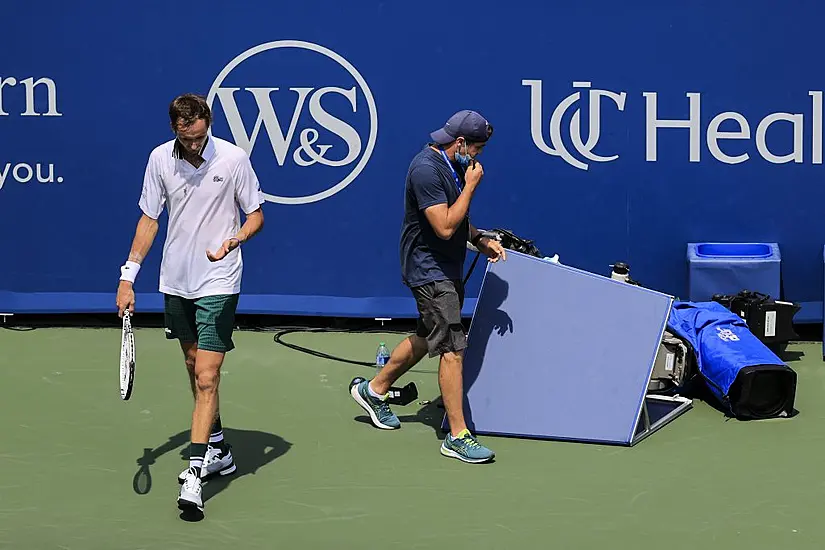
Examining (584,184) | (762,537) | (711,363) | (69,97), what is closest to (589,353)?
(711,363)

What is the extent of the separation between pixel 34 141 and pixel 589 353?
4691mm

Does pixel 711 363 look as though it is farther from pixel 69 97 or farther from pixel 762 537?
pixel 69 97

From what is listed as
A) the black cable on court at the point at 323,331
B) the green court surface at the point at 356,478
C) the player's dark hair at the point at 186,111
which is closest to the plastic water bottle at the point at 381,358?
the black cable on court at the point at 323,331

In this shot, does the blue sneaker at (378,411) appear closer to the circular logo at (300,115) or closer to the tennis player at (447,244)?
the tennis player at (447,244)

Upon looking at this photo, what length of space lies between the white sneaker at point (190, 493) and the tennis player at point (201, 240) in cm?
12

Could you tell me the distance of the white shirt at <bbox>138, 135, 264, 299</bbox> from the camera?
6.13 metres

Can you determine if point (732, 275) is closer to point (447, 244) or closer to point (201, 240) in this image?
point (447, 244)

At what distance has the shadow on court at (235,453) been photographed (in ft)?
20.7

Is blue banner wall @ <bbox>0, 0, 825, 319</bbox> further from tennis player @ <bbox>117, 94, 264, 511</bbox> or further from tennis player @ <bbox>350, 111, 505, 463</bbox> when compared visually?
tennis player @ <bbox>117, 94, 264, 511</bbox>

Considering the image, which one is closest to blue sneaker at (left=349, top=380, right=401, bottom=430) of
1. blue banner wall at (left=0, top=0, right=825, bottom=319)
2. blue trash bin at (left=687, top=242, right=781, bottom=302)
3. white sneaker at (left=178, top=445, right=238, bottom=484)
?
white sneaker at (left=178, top=445, right=238, bottom=484)

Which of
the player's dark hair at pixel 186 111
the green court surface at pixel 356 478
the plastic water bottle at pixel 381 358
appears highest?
the player's dark hair at pixel 186 111

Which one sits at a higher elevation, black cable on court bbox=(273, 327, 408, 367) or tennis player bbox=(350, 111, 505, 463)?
tennis player bbox=(350, 111, 505, 463)

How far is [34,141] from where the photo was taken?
31.7 ft

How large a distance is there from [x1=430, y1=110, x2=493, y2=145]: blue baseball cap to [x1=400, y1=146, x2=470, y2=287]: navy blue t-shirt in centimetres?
12
